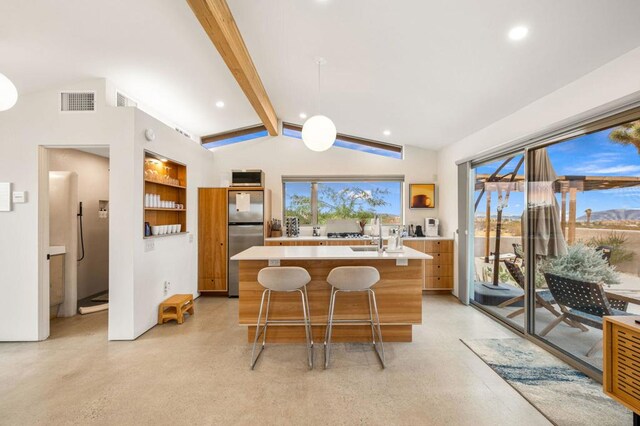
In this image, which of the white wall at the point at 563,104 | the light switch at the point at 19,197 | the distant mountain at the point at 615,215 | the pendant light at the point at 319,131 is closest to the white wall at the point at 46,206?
the light switch at the point at 19,197

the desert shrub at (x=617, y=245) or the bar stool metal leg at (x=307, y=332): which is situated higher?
the desert shrub at (x=617, y=245)

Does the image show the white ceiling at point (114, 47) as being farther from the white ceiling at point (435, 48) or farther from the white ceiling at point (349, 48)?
the white ceiling at point (435, 48)

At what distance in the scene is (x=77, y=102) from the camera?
10.6ft

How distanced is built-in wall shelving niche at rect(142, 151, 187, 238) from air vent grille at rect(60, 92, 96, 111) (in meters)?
0.70

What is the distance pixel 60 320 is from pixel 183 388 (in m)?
2.73

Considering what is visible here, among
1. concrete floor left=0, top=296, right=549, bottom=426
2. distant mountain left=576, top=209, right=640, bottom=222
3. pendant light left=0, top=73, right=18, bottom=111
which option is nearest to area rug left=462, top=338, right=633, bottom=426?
concrete floor left=0, top=296, right=549, bottom=426

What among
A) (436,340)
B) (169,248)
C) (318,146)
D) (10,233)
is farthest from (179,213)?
(436,340)

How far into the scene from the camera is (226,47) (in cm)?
264

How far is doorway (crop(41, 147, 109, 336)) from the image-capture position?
3846mm

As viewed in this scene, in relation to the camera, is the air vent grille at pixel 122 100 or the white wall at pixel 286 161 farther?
the white wall at pixel 286 161

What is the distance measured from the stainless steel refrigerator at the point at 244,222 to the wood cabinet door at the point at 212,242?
129 millimetres

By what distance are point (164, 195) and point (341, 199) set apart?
3.05m

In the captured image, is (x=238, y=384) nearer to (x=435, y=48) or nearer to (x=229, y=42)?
(x=229, y=42)

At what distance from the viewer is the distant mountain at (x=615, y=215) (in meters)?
2.15
